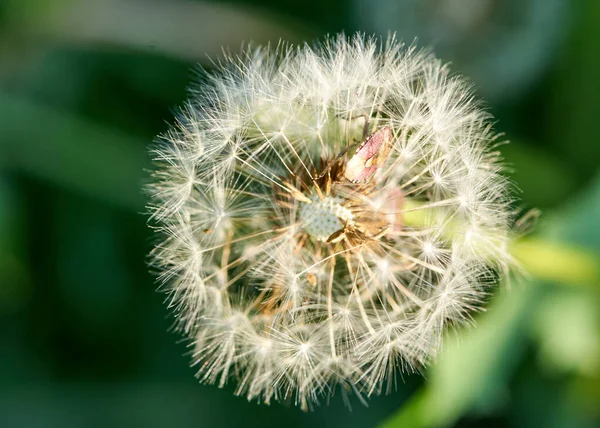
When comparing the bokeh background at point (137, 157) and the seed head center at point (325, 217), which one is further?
the bokeh background at point (137, 157)

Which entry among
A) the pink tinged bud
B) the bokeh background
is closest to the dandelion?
the pink tinged bud

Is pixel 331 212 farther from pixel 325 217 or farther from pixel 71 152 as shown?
pixel 71 152

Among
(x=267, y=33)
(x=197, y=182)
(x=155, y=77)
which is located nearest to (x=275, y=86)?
(x=197, y=182)

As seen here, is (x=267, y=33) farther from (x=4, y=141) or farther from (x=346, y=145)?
(x=346, y=145)

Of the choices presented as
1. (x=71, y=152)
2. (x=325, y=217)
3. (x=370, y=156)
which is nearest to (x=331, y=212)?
(x=325, y=217)

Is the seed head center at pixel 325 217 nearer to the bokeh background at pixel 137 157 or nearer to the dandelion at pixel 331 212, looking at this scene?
the dandelion at pixel 331 212

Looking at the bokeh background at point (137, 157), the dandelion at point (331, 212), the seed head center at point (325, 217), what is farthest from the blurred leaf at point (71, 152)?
the seed head center at point (325, 217)

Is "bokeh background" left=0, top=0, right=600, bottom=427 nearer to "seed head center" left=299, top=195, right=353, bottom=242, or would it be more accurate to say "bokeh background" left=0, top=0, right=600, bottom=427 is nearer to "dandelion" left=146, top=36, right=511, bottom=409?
"dandelion" left=146, top=36, right=511, bottom=409
